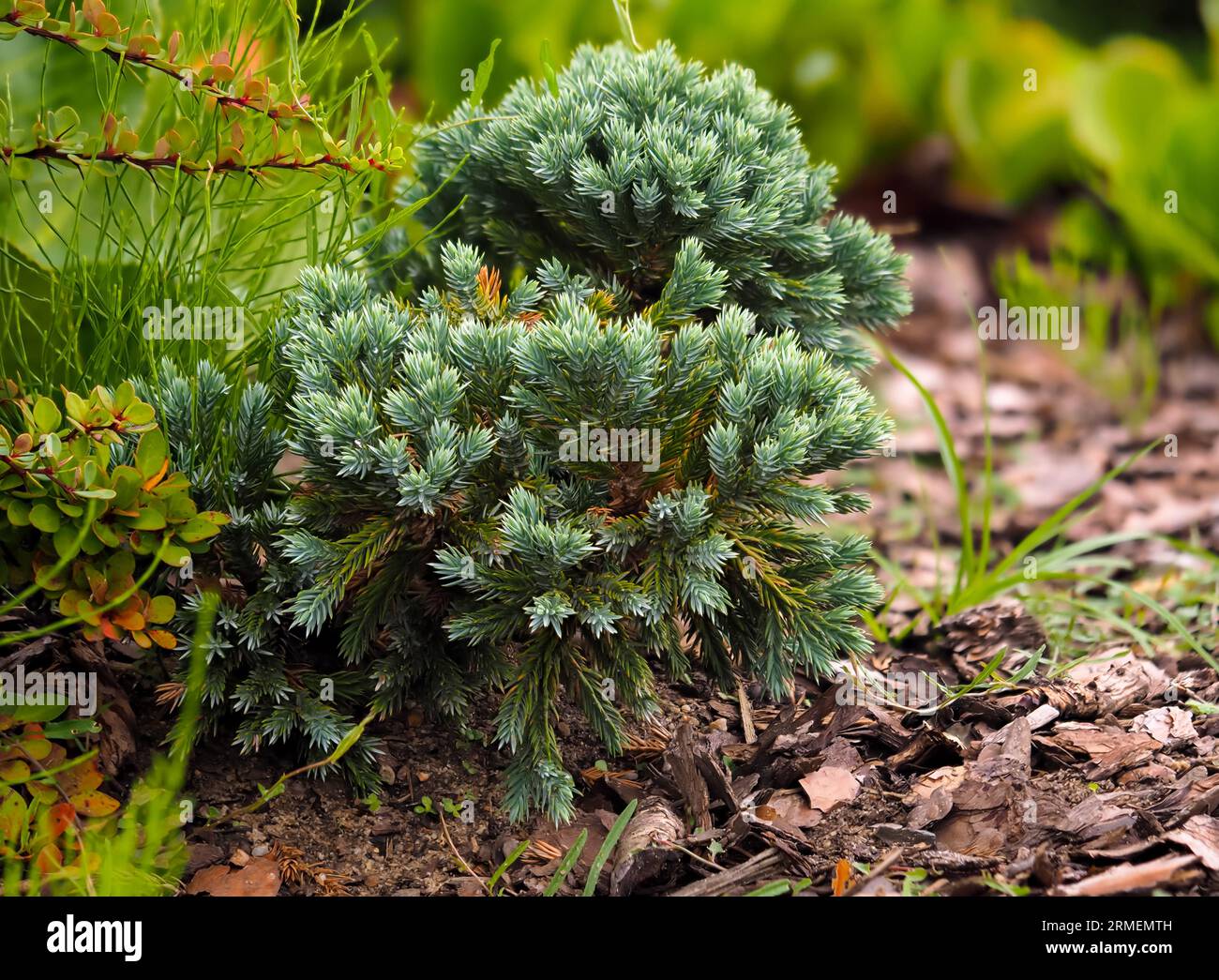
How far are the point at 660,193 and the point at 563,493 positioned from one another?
0.56 metres

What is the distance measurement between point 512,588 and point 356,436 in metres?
0.33

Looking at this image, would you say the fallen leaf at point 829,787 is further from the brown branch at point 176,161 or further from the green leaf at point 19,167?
the green leaf at point 19,167

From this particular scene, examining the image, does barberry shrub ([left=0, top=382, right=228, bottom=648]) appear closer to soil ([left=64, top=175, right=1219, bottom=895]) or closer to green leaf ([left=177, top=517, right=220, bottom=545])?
green leaf ([left=177, top=517, right=220, bottom=545])

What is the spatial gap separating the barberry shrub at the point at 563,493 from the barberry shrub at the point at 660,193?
152 mm

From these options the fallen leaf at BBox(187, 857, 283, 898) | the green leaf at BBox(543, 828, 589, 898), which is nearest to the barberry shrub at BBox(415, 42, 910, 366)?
the green leaf at BBox(543, 828, 589, 898)

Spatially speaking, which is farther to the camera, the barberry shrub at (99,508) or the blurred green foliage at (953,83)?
the blurred green foliage at (953,83)

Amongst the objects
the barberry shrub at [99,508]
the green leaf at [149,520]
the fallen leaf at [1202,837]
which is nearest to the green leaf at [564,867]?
the barberry shrub at [99,508]

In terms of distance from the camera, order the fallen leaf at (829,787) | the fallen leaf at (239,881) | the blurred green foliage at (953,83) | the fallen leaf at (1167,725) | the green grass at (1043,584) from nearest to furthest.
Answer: the fallen leaf at (239,881) → the fallen leaf at (829,787) → the fallen leaf at (1167,725) → the green grass at (1043,584) → the blurred green foliage at (953,83)

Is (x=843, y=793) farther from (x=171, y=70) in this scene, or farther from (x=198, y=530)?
(x=171, y=70)

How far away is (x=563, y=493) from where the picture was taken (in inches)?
71.7

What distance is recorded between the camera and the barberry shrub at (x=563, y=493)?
1.72 meters

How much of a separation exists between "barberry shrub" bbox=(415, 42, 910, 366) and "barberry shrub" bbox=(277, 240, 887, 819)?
0.50 ft

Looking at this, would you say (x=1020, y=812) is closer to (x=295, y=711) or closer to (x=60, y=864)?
(x=295, y=711)

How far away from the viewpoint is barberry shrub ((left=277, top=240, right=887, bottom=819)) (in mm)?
1721
